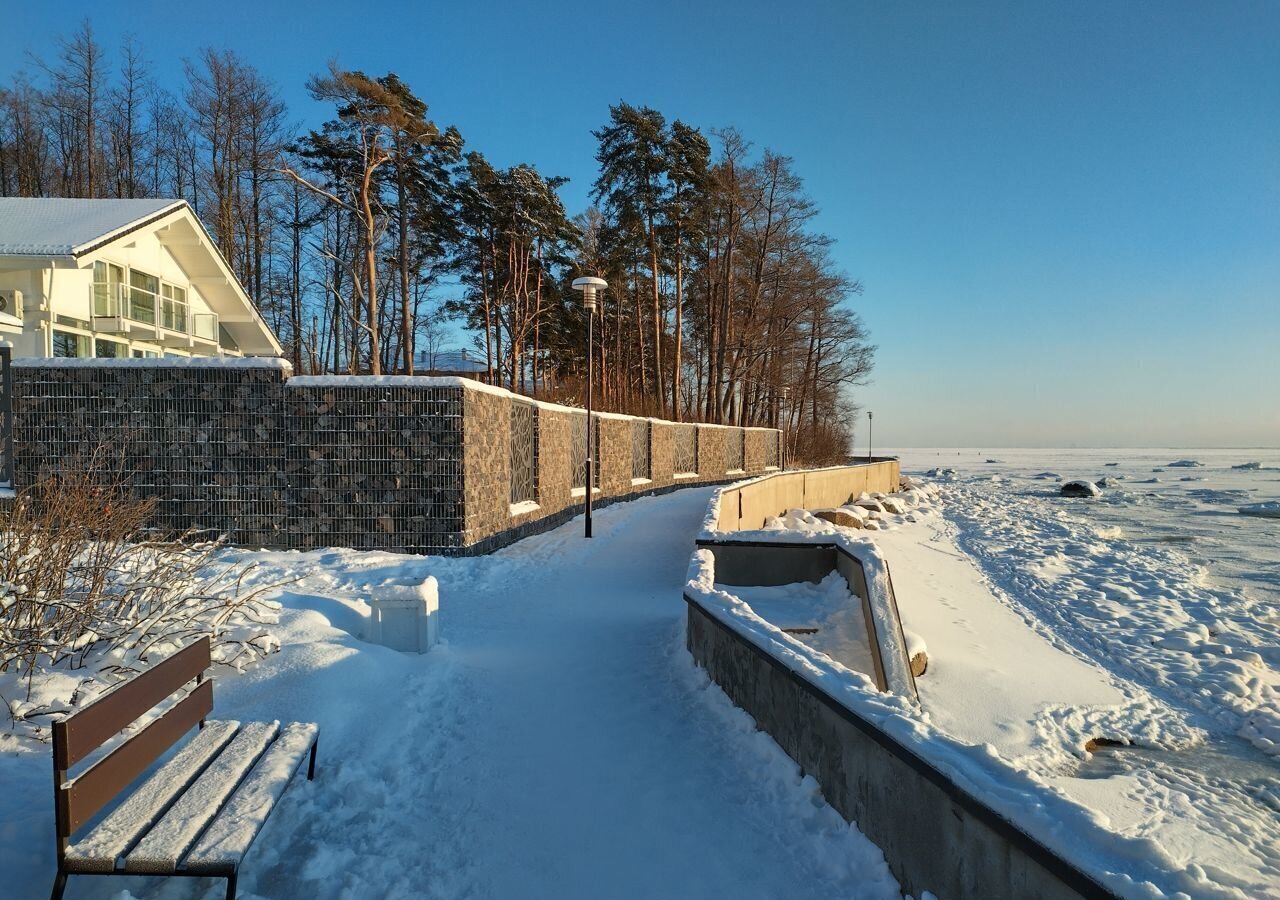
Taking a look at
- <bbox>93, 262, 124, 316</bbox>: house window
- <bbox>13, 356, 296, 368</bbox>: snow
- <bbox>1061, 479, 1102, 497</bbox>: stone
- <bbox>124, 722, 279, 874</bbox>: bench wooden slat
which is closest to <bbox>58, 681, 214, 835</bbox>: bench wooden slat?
<bbox>124, 722, 279, 874</bbox>: bench wooden slat

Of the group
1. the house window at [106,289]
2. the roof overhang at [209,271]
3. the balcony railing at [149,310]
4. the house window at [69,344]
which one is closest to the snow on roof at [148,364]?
the roof overhang at [209,271]

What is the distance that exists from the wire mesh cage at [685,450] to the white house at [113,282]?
1517 centimetres

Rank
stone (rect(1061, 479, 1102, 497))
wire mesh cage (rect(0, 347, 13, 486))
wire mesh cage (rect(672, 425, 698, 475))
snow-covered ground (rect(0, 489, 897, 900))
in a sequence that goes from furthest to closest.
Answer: stone (rect(1061, 479, 1102, 497))
wire mesh cage (rect(672, 425, 698, 475))
wire mesh cage (rect(0, 347, 13, 486))
snow-covered ground (rect(0, 489, 897, 900))

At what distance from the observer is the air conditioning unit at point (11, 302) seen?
17.0 metres

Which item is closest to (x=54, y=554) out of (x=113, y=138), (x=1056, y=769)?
(x=1056, y=769)

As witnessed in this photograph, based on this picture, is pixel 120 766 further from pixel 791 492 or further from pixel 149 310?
pixel 149 310

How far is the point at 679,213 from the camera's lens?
29.5m

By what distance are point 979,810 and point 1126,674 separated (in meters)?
9.02

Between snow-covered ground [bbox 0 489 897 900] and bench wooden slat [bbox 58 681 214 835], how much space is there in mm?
323

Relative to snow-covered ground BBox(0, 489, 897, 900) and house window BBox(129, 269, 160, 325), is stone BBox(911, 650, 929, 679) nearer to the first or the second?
snow-covered ground BBox(0, 489, 897, 900)

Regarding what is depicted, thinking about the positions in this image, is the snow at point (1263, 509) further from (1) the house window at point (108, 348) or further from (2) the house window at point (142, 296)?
(1) the house window at point (108, 348)

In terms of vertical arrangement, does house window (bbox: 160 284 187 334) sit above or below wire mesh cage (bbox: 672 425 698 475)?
above

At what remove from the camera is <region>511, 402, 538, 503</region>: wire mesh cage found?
11.9 m

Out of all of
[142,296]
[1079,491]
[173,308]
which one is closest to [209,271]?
[173,308]
